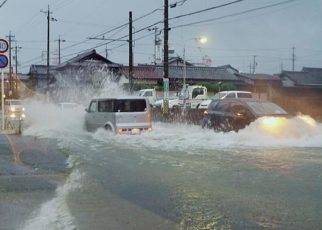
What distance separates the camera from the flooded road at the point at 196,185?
303 inches

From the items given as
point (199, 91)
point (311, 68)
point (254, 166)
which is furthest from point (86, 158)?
point (311, 68)

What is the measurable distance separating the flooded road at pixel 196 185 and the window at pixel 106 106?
142 inches

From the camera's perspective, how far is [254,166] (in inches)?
513

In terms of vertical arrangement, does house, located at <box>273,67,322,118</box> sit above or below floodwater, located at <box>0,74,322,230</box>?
above

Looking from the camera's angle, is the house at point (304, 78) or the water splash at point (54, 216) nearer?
the water splash at point (54, 216)

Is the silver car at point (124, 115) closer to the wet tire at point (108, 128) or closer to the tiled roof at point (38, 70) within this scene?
the wet tire at point (108, 128)

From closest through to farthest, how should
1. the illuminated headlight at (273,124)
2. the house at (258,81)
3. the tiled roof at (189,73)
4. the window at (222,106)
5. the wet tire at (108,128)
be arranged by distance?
the illuminated headlight at (273,124) < the window at (222,106) < the wet tire at (108,128) < the tiled roof at (189,73) < the house at (258,81)

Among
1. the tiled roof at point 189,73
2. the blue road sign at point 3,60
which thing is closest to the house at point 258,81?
the tiled roof at point 189,73

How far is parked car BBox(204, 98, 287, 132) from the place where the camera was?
2025 centimetres

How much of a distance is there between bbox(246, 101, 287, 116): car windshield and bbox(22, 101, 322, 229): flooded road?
1106 millimetres

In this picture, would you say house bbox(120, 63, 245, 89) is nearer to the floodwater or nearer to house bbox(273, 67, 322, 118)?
house bbox(273, 67, 322, 118)

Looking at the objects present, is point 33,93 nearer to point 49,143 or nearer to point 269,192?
point 49,143

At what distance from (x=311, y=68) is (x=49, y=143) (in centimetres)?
4764

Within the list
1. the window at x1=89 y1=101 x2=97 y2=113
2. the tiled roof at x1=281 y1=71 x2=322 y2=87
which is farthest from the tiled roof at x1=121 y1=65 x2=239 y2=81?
the window at x1=89 y1=101 x2=97 y2=113
